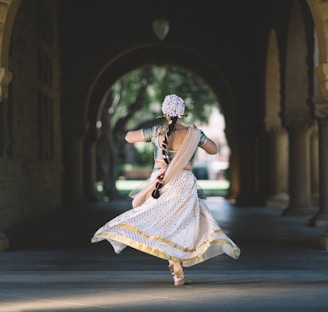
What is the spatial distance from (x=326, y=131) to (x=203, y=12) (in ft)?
36.3

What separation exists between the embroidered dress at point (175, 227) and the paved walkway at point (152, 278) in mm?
360

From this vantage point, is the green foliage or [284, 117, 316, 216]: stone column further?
the green foliage

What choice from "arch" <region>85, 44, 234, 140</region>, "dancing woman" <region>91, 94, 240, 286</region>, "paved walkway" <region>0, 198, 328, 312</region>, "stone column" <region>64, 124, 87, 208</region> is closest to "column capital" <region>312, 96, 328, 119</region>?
"paved walkway" <region>0, 198, 328, 312</region>

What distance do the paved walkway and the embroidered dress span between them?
360 millimetres

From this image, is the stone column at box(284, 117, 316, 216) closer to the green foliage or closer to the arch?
the arch

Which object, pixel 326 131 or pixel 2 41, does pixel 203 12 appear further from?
pixel 2 41

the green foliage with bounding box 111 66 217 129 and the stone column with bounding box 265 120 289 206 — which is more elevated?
the green foliage with bounding box 111 66 217 129

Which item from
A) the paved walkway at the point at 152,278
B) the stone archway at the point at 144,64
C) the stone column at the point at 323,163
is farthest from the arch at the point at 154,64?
the paved walkway at the point at 152,278

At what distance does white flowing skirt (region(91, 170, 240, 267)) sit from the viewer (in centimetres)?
888

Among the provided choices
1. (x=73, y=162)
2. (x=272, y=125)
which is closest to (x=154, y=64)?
(x=73, y=162)

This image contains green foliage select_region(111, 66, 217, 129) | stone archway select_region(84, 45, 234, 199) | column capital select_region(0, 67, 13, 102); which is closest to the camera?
column capital select_region(0, 67, 13, 102)

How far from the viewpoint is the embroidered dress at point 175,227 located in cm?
888

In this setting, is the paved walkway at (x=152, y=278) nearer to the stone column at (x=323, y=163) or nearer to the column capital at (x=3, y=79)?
the stone column at (x=323, y=163)

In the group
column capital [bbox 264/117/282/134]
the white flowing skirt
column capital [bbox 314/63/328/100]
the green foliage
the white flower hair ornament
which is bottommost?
the white flowing skirt
